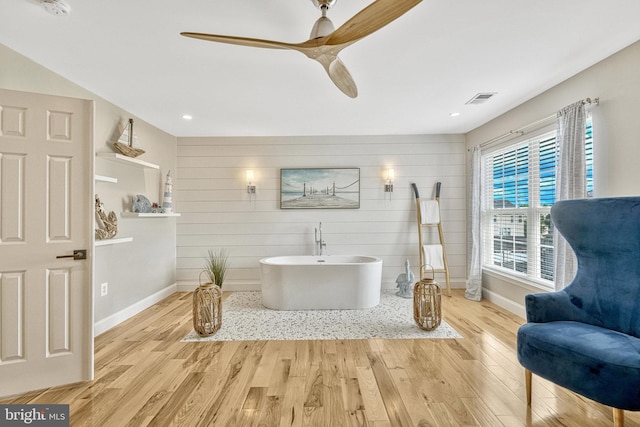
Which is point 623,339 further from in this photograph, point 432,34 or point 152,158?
point 152,158

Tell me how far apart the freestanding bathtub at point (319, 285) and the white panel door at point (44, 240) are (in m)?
1.97

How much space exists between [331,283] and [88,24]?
3273 millimetres

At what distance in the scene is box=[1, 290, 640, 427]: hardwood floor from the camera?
180cm

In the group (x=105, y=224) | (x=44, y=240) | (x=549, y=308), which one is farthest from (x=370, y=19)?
(x=105, y=224)

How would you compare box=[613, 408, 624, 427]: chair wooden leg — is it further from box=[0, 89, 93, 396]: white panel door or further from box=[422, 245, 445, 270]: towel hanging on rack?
box=[0, 89, 93, 396]: white panel door

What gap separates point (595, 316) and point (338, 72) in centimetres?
236

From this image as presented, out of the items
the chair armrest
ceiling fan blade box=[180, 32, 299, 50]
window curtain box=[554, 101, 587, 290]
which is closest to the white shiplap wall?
window curtain box=[554, 101, 587, 290]

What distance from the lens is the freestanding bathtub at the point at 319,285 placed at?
3.76 m

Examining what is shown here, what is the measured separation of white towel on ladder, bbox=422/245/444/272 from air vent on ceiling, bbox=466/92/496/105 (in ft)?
6.92

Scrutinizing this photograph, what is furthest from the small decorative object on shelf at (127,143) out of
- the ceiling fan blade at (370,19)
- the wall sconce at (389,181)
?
the wall sconce at (389,181)

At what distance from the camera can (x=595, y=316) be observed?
6.46 ft

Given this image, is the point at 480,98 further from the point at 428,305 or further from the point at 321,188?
the point at 321,188

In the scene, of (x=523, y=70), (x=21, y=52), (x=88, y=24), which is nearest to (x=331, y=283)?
(x=523, y=70)

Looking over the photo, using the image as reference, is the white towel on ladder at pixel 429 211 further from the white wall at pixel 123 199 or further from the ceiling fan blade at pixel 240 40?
the white wall at pixel 123 199
